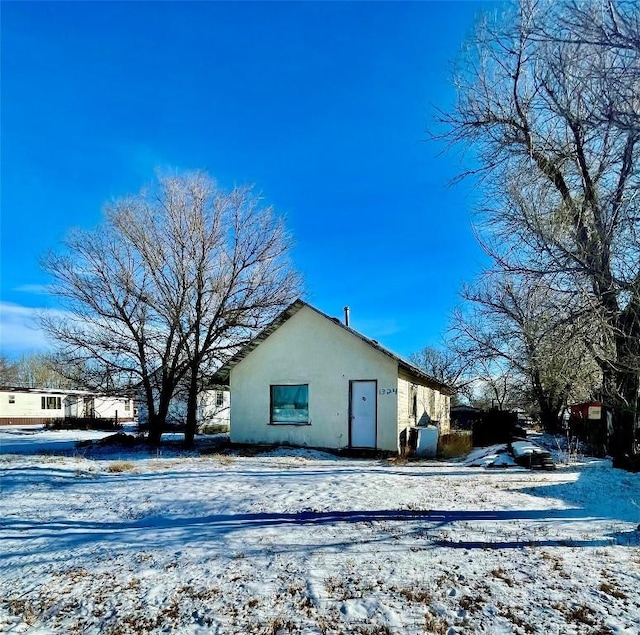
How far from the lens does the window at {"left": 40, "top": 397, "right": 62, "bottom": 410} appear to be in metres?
39.6

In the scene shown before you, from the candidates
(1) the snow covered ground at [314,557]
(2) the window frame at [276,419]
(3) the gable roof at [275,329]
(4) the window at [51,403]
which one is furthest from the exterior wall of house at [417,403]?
(4) the window at [51,403]

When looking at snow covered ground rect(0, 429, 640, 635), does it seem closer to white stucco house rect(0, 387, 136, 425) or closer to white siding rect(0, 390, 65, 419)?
white stucco house rect(0, 387, 136, 425)

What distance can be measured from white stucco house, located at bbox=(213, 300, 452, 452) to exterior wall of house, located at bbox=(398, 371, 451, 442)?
0.06 meters

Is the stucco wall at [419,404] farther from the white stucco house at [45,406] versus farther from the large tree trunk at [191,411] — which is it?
the white stucco house at [45,406]

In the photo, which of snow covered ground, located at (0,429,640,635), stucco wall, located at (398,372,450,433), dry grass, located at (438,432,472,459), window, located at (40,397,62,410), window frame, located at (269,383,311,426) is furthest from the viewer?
window, located at (40,397,62,410)

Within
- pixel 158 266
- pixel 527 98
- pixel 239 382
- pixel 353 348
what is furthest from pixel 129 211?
pixel 527 98

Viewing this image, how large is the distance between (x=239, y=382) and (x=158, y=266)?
4721mm

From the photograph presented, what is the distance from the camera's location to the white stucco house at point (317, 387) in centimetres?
1418

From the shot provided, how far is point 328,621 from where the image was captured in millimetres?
3404

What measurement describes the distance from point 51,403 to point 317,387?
34.2 metres

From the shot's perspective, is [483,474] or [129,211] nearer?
[483,474]

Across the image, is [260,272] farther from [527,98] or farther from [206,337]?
[527,98]

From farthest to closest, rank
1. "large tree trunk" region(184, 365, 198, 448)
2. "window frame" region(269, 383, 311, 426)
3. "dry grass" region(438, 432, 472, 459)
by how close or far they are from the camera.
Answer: "large tree trunk" region(184, 365, 198, 448), "dry grass" region(438, 432, 472, 459), "window frame" region(269, 383, 311, 426)

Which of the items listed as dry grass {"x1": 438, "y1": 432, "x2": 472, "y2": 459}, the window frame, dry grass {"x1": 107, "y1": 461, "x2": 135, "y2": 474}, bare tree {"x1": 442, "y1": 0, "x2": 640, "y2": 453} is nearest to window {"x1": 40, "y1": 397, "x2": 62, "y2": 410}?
the window frame
